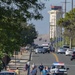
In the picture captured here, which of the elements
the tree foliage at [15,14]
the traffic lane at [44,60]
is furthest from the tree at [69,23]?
the tree foliage at [15,14]

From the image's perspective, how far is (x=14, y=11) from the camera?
1617cm

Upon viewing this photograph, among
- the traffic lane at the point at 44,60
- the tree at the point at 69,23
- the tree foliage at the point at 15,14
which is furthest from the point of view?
the tree at the point at 69,23

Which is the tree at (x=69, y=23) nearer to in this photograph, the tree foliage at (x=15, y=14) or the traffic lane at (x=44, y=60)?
the traffic lane at (x=44, y=60)

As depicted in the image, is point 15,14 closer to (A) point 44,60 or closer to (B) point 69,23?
(A) point 44,60

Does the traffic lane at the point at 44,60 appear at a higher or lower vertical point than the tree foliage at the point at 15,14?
lower

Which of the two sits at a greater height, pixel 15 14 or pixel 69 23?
pixel 15 14

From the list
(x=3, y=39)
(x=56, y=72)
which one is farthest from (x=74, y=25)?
(x=3, y=39)

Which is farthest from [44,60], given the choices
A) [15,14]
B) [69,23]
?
[15,14]

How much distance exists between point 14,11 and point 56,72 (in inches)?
1026

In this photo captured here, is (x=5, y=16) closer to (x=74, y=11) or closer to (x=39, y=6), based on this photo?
(x=39, y=6)

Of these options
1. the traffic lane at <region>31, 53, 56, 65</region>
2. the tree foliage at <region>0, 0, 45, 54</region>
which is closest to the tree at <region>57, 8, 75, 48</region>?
the traffic lane at <region>31, 53, 56, 65</region>

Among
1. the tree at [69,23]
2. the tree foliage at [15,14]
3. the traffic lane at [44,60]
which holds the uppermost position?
the tree foliage at [15,14]

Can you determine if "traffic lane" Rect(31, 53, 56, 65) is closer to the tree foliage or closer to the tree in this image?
the tree

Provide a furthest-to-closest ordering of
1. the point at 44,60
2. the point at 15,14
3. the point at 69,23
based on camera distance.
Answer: the point at 69,23, the point at 44,60, the point at 15,14
